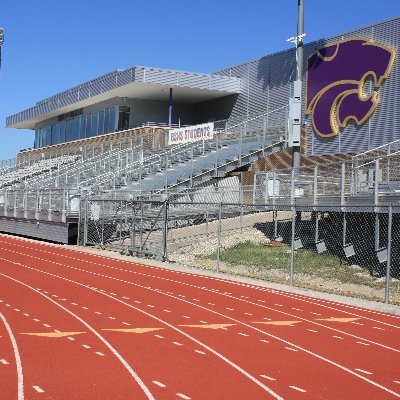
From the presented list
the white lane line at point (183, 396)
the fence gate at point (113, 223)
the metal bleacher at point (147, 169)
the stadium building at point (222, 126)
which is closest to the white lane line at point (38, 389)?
the white lane line at point (183, 396)

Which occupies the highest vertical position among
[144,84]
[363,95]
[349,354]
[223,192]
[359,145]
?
[144,84]

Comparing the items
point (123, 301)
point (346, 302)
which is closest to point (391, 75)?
point (346, 302)

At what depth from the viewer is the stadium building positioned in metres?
30.8

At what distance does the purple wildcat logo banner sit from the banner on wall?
526cm

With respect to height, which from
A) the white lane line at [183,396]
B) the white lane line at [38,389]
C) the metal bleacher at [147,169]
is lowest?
the white lane line at [183,396]

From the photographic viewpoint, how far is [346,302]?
45.1 ft

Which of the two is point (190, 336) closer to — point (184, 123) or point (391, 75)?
point (391, 75)

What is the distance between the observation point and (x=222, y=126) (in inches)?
1626

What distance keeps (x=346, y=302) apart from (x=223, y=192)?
1711cm

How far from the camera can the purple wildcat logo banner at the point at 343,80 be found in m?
31.1

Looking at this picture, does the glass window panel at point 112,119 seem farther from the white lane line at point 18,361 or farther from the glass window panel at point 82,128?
the white lane line at point 18,361

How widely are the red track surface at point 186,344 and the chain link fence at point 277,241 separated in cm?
283

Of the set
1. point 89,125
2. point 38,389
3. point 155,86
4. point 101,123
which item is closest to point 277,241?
point 38,389

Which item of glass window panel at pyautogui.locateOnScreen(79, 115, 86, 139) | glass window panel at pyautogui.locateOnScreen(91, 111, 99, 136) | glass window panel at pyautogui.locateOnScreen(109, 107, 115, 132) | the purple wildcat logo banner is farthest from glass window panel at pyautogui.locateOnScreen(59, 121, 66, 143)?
the purple wildcat logo banner
